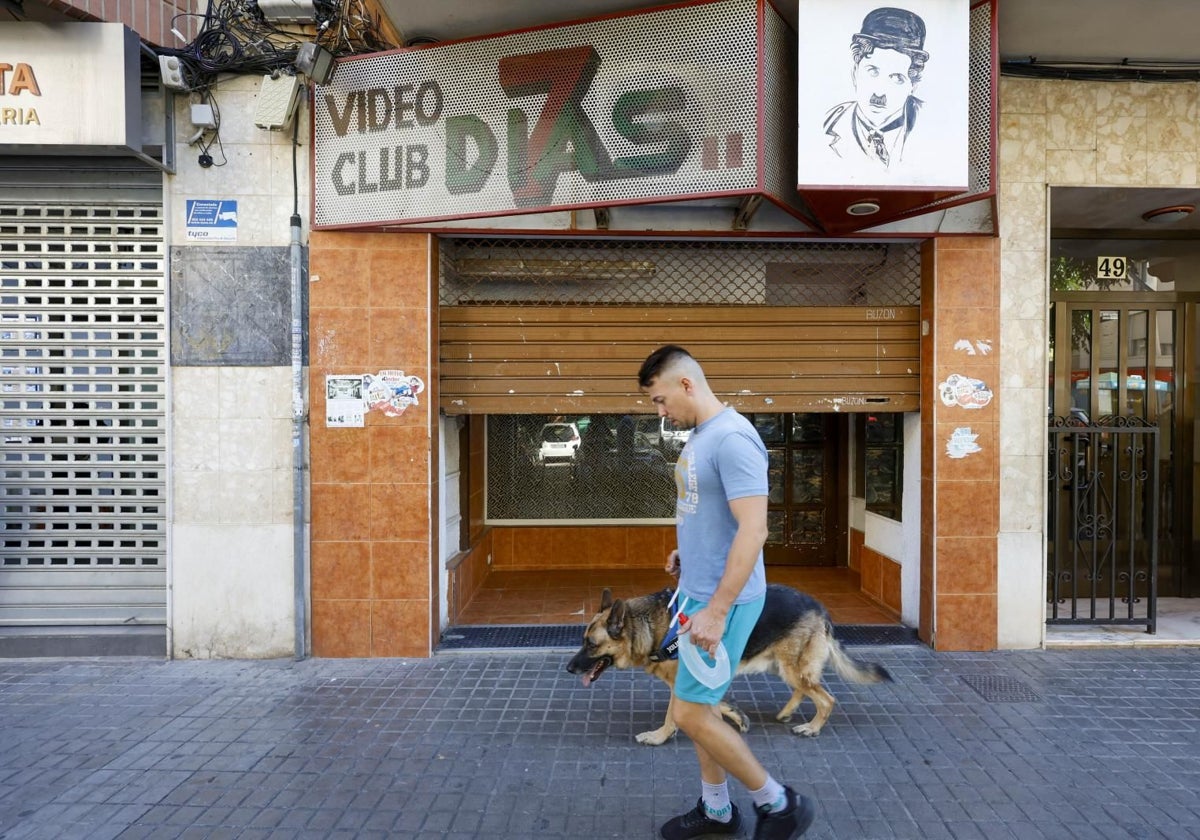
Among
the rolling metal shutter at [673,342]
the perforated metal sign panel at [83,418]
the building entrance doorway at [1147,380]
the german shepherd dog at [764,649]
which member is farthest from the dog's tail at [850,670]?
the perforated metal sign panel at [83,418]

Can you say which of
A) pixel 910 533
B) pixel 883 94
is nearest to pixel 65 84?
pixel 883 94

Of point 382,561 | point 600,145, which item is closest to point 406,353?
point 382,561

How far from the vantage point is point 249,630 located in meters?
5.36

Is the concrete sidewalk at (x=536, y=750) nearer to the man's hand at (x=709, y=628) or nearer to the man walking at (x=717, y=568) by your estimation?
the man walking at (x=717, y=568)

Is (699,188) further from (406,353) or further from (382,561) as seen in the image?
(382,561)

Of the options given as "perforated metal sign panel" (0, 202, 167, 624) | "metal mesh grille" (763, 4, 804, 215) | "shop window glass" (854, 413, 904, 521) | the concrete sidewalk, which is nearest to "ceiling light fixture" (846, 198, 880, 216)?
"metal mesh grille" (763, 4, 804, 215)

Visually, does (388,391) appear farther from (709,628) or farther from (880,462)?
(880,462)

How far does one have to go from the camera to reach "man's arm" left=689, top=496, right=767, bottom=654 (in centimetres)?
259

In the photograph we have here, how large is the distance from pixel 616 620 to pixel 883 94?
3.71m

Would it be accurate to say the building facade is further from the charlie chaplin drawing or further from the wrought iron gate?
the charlie chaplin drawing

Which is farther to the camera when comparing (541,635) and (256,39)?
(541,635)

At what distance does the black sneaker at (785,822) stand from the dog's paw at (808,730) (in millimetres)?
1248

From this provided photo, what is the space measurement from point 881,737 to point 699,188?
353 centimetres

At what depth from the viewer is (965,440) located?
5.44 meters
